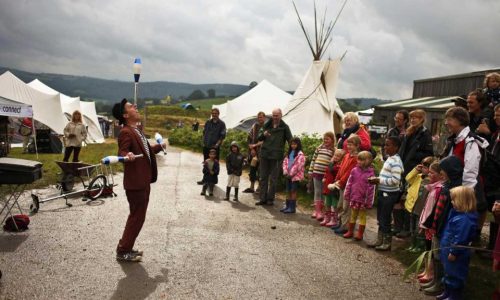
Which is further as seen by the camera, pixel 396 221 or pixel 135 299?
pixel 396 221

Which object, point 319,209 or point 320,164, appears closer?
point 320,164

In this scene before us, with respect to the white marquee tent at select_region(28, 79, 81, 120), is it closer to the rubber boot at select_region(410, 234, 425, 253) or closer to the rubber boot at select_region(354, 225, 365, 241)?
the rubber boot at select_region(354, 225, 365, 241)

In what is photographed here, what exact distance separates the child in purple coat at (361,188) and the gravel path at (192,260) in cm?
52

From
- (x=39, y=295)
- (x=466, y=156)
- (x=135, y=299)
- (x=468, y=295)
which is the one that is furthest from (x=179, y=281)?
(x=466, y=156)

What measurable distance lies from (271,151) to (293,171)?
2.51 ft

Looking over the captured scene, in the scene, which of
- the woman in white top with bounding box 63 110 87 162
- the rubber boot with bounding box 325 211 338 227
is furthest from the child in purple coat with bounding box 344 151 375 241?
the woman in white top with bounding box 63 110 87 162

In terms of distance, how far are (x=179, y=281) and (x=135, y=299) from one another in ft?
1.94

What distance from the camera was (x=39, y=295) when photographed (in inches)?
150

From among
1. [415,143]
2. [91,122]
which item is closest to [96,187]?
[415,143]

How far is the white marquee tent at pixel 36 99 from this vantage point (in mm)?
17781

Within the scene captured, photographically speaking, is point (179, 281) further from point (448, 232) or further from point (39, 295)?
point (448, 232)

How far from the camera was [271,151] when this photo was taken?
841 cm

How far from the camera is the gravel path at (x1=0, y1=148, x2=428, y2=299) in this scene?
163 inches

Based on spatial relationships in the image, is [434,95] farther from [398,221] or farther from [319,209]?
[398,221]
